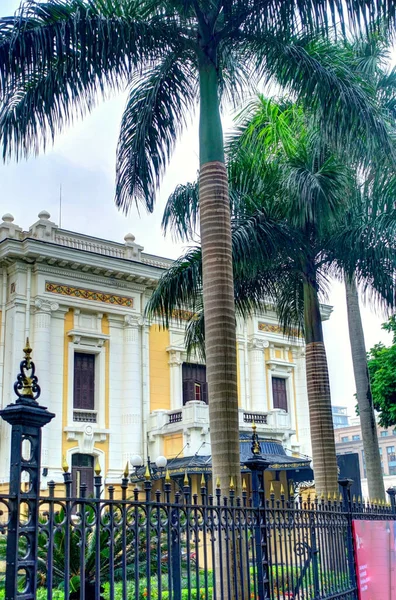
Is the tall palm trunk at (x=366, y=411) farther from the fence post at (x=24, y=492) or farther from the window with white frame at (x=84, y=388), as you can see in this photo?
the fence post at (x=24, y=492)

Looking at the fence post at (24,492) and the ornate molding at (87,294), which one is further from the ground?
the ornate molding at (87,294)

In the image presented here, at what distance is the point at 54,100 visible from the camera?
925 cm

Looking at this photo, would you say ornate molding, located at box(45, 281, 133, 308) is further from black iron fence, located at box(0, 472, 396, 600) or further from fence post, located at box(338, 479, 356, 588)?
fence post, located at box(338, 479, 356, 588)

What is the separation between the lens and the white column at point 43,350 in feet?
66.2

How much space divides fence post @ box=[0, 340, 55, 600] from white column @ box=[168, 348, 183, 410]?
1953 centimetres

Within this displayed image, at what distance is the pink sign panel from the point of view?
836 cm

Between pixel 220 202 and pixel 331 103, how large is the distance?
226 cm

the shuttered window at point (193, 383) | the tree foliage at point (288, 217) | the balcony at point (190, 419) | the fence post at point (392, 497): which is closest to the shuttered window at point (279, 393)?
the balcony at point (190, 419)

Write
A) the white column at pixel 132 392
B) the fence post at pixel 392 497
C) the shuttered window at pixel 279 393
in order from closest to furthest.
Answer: the fence post at pixel 392 497 → the white column at pixel 132 392 → the shuttered window at pixel 279 393

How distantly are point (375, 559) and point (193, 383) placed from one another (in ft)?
52.7

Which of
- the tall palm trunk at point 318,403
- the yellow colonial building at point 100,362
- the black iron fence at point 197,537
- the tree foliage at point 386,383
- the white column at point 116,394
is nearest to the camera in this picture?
the black iron fence at point 197,537

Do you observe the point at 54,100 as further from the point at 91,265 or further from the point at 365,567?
the point at 91,265

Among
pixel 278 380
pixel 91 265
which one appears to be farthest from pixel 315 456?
pixel 278 380

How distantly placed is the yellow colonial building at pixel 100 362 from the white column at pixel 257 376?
0.58 m
